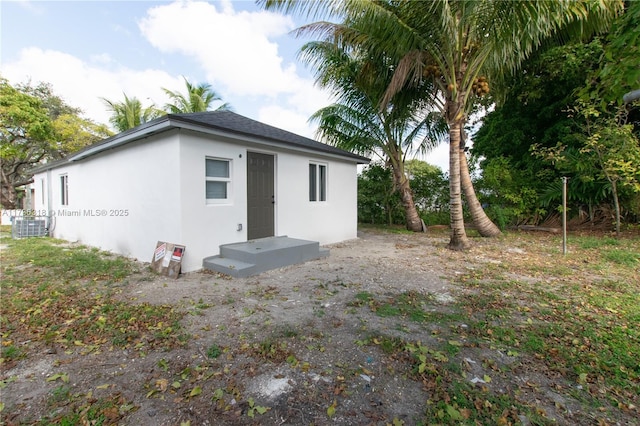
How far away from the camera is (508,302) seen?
158 inches

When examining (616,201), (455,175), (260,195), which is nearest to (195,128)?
(260,195)

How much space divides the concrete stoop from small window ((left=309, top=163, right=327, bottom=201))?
2.22 meters

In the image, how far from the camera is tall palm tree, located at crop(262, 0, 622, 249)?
572 cm

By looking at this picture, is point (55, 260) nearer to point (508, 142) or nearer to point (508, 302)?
point (508, 302)

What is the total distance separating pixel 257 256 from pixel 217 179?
1901 millimetres

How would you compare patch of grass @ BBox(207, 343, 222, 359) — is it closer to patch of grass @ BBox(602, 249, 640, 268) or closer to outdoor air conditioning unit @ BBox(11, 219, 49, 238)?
patch of grass @ BBox(602, 249, 640, 268)

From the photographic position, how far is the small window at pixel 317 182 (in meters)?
8.67

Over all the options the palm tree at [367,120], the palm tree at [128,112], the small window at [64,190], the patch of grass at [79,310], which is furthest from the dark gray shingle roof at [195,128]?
the palm tree at [128,112]

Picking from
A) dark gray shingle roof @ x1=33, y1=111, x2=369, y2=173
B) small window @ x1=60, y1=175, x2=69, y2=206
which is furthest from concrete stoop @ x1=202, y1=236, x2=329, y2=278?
small window @ x1=60, y1=175, x2=69, y2=206

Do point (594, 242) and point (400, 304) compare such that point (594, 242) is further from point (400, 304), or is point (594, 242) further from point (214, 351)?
point (214, 351)

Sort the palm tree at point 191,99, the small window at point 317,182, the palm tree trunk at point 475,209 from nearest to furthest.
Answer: the small window at point 317,182 < the palm tree trunk at point 475,209 < the palm tree at point 191,99

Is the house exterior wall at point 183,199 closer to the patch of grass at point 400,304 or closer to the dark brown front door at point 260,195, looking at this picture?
the dark brown front door at point 260,195

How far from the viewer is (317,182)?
8.78m

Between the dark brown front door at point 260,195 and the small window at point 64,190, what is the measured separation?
780cm
